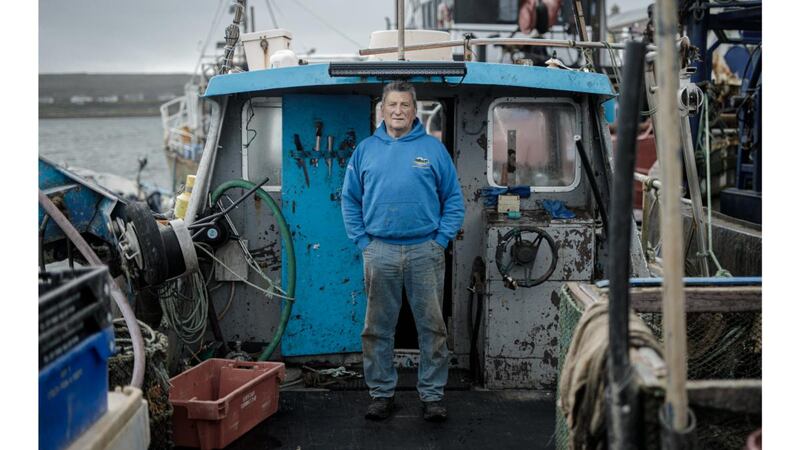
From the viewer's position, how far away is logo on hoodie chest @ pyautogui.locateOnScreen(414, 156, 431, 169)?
4.89 meters

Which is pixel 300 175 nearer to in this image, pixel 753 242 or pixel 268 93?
pixel 268 93

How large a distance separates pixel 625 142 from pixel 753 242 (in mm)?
6335

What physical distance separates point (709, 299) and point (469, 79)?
2371 millimetres

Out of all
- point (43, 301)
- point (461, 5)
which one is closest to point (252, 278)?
point (43, 301)

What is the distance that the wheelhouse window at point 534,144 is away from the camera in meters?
6.03

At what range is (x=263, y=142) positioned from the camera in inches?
242

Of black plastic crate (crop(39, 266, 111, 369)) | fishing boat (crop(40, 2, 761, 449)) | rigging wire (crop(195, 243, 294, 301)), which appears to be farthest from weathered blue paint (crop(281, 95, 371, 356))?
black plastic crate (crop(39, 266, 111, 369))

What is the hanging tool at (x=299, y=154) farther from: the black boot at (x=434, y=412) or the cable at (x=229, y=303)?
→ the black boot at (x=434, y=412)

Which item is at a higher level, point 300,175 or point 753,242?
point 300,175

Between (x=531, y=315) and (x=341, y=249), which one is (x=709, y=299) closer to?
(x=531, y=315)

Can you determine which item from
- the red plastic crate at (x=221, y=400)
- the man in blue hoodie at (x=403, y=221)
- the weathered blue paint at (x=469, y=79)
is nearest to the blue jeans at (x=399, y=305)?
the man in blue hoodie at (x=403, y=221)

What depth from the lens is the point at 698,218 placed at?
5.71 m

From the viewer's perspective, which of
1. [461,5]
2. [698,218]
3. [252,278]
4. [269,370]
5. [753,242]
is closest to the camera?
[269,370]

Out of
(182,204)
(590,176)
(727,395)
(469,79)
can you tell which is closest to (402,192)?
(469,79)
